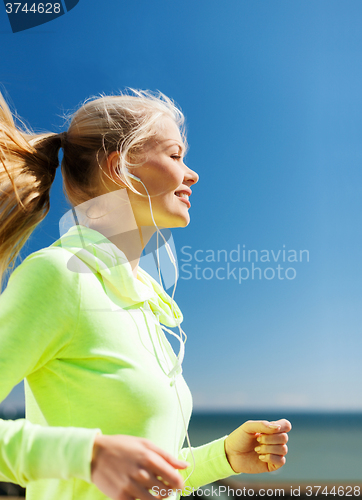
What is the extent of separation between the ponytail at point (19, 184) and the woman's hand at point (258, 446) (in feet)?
1.79

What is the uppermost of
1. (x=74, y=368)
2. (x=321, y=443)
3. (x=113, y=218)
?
(x=113, y=218)

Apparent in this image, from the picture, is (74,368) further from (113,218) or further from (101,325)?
(113,218)

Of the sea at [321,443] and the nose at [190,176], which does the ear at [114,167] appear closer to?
the nose at [190,176]

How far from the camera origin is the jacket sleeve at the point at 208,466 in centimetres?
72

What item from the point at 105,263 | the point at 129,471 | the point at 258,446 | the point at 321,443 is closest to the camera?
the point at 129,471

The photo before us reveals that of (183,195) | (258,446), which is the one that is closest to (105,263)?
(183,195)

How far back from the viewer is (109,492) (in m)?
0.38

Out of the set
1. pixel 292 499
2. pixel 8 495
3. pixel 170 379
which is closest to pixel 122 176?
pixel 170 379

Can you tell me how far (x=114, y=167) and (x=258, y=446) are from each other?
597 mm

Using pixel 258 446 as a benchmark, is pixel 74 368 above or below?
above

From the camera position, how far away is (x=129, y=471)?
379 mm

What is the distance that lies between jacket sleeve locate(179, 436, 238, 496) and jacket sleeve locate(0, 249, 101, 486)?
408 millimetres

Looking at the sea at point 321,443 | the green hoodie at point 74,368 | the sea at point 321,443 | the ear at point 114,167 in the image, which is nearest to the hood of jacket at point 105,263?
the green hoodie at point 74,368

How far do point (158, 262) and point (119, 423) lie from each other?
0.42 m
